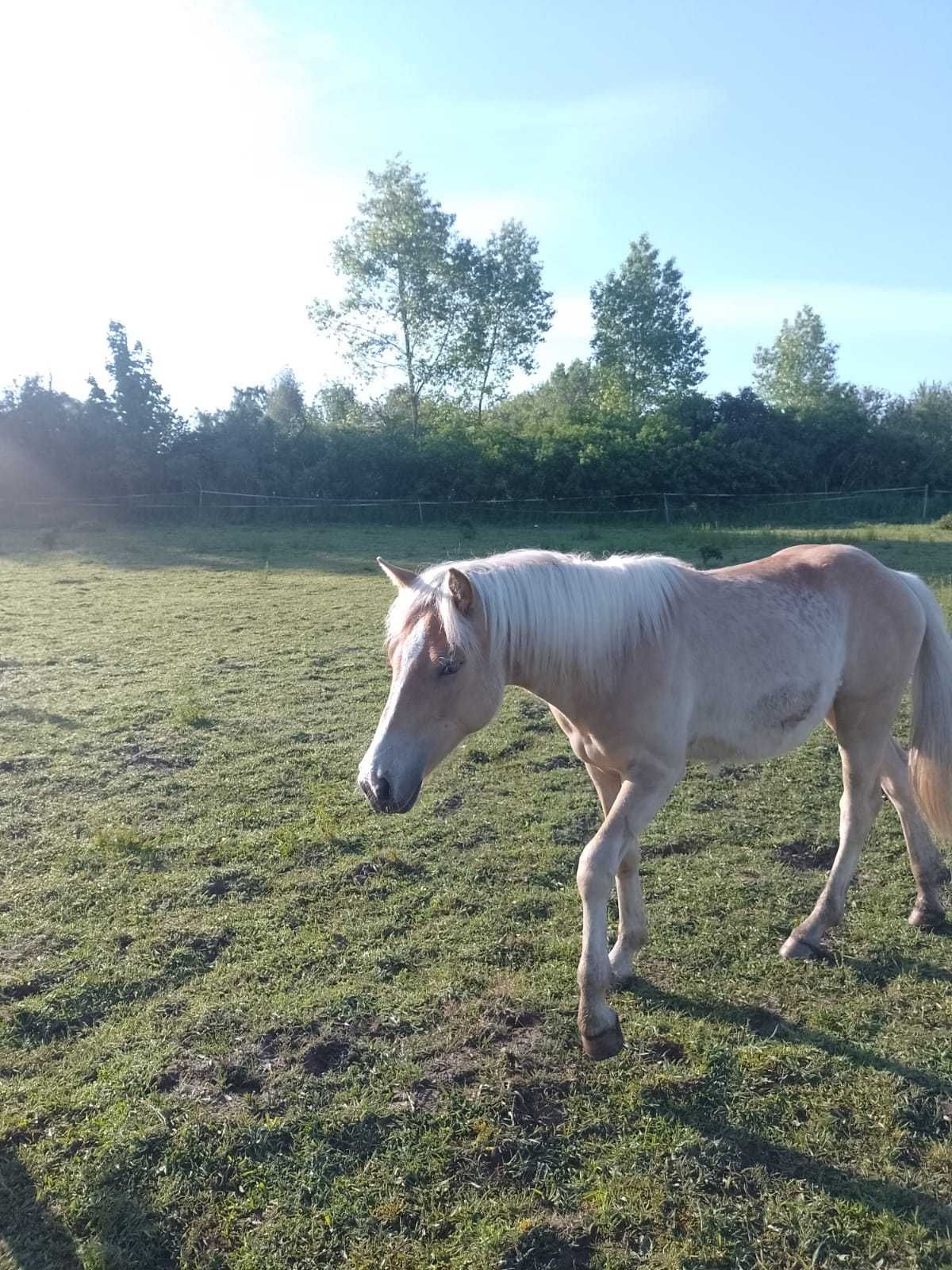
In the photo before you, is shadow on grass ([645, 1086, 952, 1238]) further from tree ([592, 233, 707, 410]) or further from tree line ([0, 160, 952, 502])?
tree ([592, 233, 707, 410])

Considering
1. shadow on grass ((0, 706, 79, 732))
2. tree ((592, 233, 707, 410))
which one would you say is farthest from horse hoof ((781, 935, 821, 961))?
tree ((592, 233, 707, 410))

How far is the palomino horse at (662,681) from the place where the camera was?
9.70 ft

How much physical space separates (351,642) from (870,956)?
24.6 feet

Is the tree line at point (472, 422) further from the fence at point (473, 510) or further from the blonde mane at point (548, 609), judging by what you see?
the blonde mane at point (548, 609)

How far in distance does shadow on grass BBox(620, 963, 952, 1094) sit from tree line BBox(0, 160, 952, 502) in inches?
992

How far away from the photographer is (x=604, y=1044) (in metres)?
2.89

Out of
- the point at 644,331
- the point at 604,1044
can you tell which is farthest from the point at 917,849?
the point at 644,331

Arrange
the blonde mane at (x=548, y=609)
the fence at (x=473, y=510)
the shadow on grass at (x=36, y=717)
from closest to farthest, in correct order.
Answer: the blonde mane at (x=548, y=609)
the shadow on grass at (x=36, y=717)
the fence at (x=473, y=510)

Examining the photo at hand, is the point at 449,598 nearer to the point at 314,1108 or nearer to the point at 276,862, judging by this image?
the point at 314,1108

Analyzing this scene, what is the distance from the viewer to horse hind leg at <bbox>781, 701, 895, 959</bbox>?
378 cm

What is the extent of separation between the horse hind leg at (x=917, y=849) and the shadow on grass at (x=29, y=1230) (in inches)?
145

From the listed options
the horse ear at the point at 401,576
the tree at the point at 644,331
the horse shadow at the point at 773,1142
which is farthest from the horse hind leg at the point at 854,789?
the tree at the point at 644,331

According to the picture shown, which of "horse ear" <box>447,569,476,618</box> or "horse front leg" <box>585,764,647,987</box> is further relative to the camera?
"horse front leg" <box>585,764,647,987</box>

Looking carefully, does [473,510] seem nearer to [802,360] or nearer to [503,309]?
[503,309]
